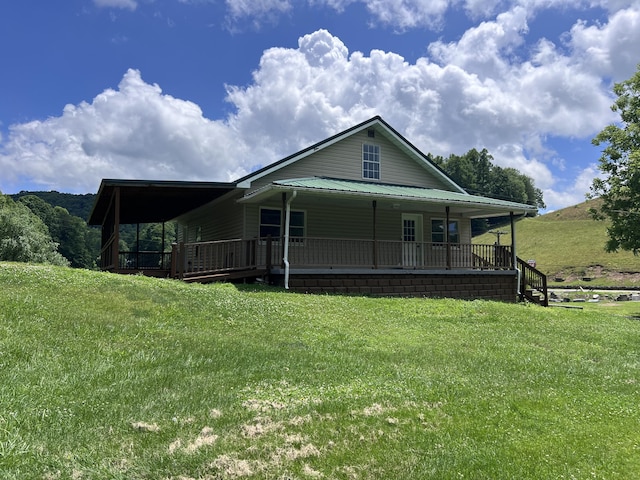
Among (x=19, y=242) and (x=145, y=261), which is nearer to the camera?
(x=145, y=261)

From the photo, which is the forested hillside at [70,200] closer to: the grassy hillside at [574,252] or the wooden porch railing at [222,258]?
the grassy hillside at [574,252]

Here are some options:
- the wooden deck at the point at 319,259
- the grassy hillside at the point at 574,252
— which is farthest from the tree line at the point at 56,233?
the grassy hillside at the point at 574,252

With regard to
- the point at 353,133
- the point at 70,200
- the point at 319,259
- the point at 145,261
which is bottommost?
the point at 319,259

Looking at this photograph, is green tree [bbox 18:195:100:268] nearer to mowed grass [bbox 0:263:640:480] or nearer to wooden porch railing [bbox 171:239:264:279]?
wooden porch railing [bbox 171:239:264:279]

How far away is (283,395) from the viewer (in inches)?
199

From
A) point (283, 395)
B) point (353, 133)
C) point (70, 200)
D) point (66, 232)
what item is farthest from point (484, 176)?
point (283, 395)

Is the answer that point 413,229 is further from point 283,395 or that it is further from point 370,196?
point 283,395

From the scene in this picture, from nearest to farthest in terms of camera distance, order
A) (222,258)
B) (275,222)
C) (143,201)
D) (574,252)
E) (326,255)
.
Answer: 1. (222,258)
2. (326,255)
3. (275,222)
4. (143,201)
5. (574,252)

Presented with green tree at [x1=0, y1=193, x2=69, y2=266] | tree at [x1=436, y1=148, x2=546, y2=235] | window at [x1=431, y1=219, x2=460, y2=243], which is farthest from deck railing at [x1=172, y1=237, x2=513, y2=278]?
tree at [x1=436, y1=148, x2=546, y2=235]

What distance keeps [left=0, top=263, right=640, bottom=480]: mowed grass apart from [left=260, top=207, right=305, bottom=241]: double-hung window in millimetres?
7200

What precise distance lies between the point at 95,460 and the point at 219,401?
1.43 metres

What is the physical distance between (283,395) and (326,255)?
10.7 metres

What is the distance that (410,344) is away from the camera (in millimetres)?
8180

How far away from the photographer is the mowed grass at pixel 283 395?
11.9 feet
